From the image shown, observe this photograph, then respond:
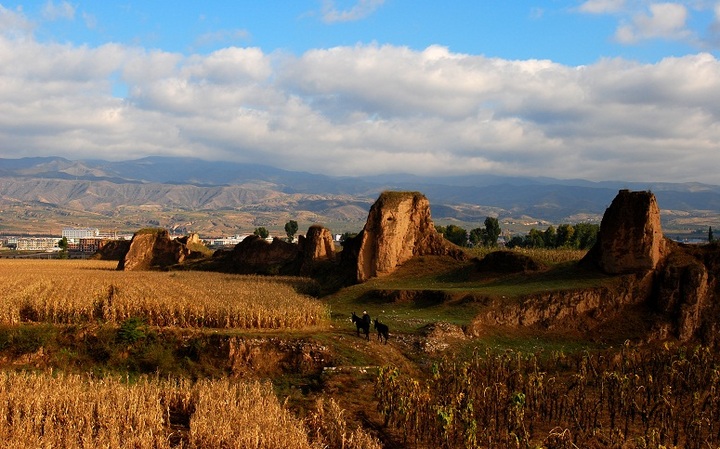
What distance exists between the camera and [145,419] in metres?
19.3

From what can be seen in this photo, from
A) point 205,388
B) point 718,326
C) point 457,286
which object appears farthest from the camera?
point 457,286

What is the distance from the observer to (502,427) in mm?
22625

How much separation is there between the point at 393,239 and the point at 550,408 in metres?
33.5

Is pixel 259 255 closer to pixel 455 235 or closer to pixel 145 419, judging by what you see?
pixel 455 235

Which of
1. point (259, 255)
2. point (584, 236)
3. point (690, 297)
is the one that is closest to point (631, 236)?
point (690, 297)

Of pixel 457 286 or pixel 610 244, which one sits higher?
pixel 610 244

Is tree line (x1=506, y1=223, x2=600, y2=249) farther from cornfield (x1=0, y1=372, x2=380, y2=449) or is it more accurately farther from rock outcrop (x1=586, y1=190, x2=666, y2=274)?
cornfield (x1=0, y1=372, x2=380, y2=449)

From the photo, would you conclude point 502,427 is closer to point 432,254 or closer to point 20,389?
point 20,389

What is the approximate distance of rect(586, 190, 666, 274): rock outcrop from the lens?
4112cm

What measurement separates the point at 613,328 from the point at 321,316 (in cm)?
1740

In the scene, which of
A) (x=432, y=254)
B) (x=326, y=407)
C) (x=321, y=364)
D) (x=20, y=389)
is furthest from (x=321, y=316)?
(x=432, y=254)

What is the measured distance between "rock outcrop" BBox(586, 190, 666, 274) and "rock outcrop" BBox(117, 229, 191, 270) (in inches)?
2506

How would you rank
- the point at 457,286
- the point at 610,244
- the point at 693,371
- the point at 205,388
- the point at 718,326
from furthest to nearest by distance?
1. the point at 457,286
2. the point at 610,244
3. the point at 718,326
4. the point at 693,371
5. the point at 205,388

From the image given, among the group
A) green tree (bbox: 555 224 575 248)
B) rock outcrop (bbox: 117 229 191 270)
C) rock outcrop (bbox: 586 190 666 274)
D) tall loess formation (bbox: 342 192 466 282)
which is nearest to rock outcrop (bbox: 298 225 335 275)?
tall loess formation (bbox: 342 192 466 282)
